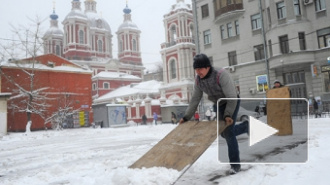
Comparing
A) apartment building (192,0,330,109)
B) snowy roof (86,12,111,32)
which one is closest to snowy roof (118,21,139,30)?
snowy roof (86,12,111,32)

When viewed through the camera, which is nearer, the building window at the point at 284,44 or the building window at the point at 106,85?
the building window at the point at 284,44

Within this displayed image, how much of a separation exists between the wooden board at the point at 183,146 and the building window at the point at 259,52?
76.4ft

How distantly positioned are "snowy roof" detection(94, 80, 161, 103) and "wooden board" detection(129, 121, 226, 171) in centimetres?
3832

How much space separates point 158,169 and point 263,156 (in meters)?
2.01

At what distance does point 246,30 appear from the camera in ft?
88.6

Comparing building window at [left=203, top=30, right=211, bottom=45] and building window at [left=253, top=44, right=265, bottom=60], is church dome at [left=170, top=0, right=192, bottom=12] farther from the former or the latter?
building window at [left=253, top=44, right=265, bottom=60]

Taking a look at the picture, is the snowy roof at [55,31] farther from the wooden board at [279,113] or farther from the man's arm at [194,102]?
the wooden board at [279,113]

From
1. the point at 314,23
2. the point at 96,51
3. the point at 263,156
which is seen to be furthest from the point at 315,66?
the point at 96,51

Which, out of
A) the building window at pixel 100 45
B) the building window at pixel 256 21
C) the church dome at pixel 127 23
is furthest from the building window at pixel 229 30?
the building window at pixel 100 45

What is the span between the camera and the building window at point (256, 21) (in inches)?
1028

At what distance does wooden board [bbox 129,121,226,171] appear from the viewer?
3294 mm

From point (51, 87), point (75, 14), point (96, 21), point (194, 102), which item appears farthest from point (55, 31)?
point (194, 102)

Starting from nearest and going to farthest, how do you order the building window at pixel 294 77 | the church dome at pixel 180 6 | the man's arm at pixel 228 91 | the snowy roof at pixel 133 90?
the man's arm at pixel 228 91, the building window at pixel 294 77, the church dome at pixel 180 6, the snowy roof at pixel 133 90

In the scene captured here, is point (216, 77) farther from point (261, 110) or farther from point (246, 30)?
point (246, 30)
